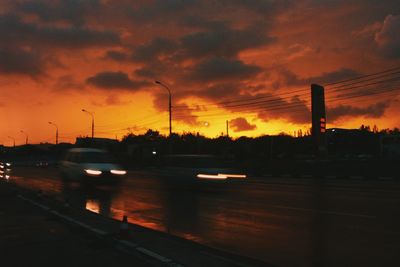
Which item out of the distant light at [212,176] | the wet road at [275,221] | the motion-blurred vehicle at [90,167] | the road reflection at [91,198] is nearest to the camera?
the wet road at [275,221]

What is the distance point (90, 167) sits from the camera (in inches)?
850

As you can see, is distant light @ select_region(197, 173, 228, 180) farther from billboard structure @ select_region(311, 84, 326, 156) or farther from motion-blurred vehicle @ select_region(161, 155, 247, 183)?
billboard structure @ select_region(311, 84, 326, 156)

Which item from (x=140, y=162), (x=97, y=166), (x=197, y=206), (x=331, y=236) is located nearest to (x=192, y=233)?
(x=331, y=236)

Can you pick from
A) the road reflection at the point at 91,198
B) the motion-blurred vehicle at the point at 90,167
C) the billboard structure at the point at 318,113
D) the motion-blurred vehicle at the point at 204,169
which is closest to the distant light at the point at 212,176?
the motion-blurred vehicle at the point at 204,169

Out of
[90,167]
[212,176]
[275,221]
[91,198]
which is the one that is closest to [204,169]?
[212,176]

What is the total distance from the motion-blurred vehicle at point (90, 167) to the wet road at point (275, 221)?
1.86 meters

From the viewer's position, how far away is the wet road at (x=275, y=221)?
772 centimetres

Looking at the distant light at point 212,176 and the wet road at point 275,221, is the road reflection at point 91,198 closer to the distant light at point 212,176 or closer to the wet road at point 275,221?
the wet road at point 275,221

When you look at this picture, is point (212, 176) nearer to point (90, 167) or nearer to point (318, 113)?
point (90, 167)

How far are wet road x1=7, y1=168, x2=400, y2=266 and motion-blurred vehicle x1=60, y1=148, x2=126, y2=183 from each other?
1.86m

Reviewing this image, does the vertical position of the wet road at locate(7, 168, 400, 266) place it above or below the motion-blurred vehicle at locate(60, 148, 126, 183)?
below

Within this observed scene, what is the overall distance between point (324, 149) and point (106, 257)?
41.3 m

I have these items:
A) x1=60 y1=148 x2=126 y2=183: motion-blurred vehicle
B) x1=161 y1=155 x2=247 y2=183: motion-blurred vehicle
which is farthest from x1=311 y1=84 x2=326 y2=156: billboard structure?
x1=161 y1=155 x2=247 y2=183: motion-blurred vehicle

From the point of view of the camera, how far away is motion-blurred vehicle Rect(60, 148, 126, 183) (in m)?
21.4
